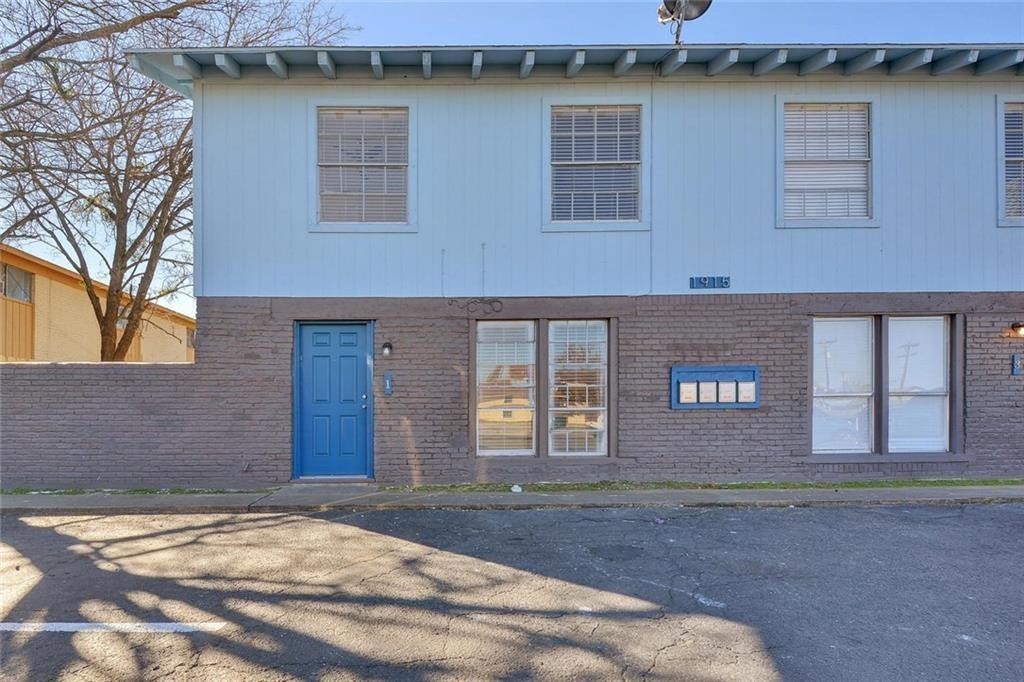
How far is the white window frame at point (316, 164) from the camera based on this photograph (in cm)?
851

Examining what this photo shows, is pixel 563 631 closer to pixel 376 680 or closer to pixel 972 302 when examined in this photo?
pixel 376 680

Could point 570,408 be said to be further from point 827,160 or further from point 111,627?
point 111,627

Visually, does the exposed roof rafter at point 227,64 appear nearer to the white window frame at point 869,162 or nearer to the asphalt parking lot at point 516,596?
the asphalt parking lot at point 516,596

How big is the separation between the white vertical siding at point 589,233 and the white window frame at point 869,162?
6cm

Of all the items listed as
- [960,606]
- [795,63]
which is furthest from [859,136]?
[960,606]

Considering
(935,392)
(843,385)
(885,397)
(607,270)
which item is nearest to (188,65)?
(607,270)

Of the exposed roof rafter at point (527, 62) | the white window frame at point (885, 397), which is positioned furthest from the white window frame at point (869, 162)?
the exposed roof rafter at point (527, 62)

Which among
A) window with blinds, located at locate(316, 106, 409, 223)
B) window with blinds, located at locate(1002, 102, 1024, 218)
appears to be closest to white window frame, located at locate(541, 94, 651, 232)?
window with blinds, located at locate(316, 106, 409, 223)

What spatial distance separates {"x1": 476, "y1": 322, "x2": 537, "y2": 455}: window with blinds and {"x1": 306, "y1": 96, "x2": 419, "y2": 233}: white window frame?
2.00 meters

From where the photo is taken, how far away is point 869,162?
8.70m

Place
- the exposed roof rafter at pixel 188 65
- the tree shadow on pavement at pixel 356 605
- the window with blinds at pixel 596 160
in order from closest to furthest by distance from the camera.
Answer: the tree shadow on pavement at pixel 356 605 → the exposed roof rafter at pixel 188 65 → the window with blinds at pixel 596 160

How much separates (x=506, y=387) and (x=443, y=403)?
0.98 m

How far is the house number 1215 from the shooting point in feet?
28.2

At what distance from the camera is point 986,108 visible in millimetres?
8719
